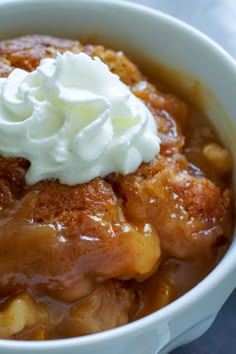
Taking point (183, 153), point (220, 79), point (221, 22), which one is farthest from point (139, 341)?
point (221, 22)

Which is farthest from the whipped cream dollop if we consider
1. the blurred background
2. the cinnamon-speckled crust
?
the blurred background

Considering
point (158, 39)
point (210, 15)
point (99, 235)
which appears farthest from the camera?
point (210, 15)

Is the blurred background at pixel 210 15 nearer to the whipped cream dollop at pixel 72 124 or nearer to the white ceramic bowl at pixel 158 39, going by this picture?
the white ceramic bowl at pixel 158 39

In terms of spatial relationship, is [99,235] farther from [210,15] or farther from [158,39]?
Result: [210,15]

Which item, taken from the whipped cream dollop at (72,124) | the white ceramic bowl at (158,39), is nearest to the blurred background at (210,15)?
the white ceramic bowl at (158,39)

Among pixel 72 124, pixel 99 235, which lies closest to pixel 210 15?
pixel 72 124

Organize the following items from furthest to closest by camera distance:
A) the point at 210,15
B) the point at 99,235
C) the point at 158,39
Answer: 1. the point at 210,15
2. the point at 158,39
3. the point at 99,235

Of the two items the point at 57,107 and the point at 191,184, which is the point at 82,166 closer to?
the point at 57,107

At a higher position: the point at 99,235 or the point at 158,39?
the point at 158,39
